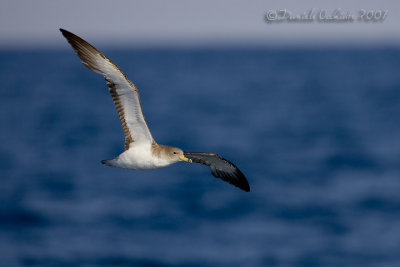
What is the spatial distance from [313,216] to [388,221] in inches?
247

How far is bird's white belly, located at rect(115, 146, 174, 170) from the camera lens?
15438mm

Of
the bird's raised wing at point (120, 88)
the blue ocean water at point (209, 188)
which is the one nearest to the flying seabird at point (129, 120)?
the bird's raised wing at point (120, 88)

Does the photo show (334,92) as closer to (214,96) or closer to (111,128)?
(214,96)

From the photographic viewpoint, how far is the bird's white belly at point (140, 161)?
15438 mm

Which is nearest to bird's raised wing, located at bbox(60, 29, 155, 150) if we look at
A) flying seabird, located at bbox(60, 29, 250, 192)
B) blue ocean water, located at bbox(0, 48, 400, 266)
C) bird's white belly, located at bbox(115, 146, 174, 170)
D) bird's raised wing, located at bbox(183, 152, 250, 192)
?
flying seabird, located at bbox(60, 29, 250, 192)

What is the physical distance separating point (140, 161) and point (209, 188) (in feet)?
173

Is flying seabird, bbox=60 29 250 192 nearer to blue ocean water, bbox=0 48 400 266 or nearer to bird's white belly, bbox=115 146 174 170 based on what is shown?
bird's white belly, bbox=115 146 174 170

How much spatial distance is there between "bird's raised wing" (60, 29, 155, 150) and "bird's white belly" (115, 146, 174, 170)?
434mm

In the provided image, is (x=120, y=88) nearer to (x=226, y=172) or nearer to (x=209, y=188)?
(x=226, y=172)

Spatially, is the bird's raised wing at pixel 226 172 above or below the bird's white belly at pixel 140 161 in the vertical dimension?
above

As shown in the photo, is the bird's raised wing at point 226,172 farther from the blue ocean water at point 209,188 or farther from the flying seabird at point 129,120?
the blue ocean water at point 209,188

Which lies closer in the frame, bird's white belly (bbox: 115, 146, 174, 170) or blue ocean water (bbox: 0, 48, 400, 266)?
bird's white belly (bbox: 115, 146, 174, 170)

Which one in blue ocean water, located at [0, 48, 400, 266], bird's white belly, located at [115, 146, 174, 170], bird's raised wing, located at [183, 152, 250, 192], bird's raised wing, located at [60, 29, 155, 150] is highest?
blue ocean water, located at [0, 48, 400, 266]

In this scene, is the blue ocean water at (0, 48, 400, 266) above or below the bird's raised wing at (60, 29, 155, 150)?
above
